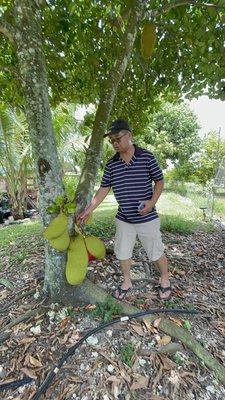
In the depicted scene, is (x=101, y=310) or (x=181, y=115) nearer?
(x=101, y=310)

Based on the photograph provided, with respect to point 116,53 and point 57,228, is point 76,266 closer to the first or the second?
point 57,228

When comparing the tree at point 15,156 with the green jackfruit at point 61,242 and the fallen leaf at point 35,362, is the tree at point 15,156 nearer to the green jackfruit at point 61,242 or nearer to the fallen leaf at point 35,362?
the green jackfruit at point 61,242

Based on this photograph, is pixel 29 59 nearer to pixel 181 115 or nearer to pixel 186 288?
pixel 186 288

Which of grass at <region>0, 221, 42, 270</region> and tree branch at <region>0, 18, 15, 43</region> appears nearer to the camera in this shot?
tree branch at <region>0, 18, 15, 43</region>

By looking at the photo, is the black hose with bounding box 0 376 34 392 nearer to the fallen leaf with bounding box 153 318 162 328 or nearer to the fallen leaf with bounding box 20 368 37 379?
the fallen leaf with bounding box 20 368 37 379

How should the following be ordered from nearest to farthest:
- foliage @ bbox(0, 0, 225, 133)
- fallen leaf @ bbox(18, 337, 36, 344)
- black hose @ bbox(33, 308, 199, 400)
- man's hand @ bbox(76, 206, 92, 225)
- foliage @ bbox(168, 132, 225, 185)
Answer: black hose @ bbox(33, 308, 199, 400), fallen leaf @ bbox(18, 337, 36, 344), man's hand @ bbox(76, 206, 92, 225), foliage @ bbox(0, 0, 225, 133), foliage @ bbox(168, 132, 225, 185)

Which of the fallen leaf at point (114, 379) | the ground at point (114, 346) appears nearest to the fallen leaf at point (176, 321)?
the ground at point (114, 346)

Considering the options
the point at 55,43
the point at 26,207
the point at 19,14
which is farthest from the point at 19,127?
the point at 19,14

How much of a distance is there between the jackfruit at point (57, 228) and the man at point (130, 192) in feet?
0.81

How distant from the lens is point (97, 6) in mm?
3320

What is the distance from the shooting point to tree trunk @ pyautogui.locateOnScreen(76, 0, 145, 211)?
2395 mm

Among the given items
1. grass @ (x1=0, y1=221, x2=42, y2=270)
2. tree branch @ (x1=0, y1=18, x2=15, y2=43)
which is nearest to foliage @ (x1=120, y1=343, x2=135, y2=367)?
grass @ (x1=0, y1=221, x2=42, y2=270)

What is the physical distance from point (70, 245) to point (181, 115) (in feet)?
62.6

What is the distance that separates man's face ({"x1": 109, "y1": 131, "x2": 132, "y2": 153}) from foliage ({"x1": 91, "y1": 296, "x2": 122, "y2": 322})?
42.9 inches
